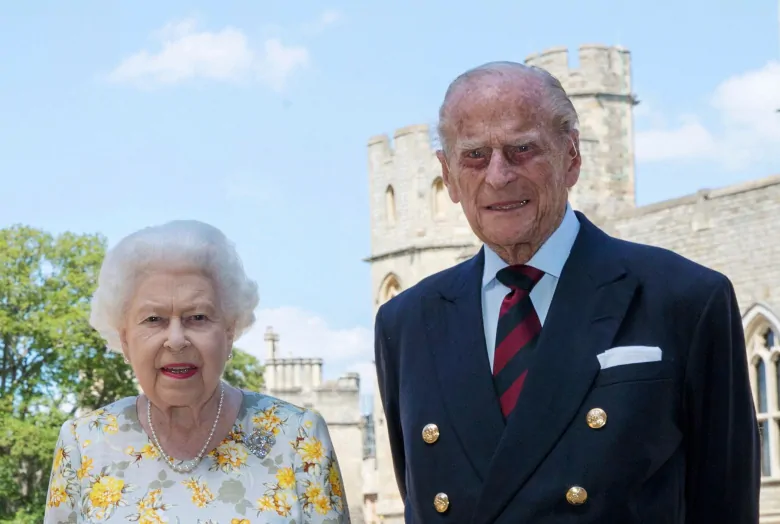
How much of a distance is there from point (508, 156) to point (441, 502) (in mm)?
951

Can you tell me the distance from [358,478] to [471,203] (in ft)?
135

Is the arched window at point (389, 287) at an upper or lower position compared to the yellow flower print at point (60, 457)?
upper

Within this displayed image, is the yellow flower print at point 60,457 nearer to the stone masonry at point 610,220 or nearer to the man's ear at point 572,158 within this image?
the man's ear at point 572,158

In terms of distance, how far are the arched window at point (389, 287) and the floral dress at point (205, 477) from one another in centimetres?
2823

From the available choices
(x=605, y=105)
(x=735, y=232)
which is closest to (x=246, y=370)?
(x=605, y=105)

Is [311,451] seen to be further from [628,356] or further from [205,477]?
[628,356]

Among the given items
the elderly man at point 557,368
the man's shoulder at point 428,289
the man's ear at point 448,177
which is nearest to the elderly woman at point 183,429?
the man's shoulder at point 428,289

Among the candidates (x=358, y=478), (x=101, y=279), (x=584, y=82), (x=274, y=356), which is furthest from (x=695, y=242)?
(x=274, y=356)

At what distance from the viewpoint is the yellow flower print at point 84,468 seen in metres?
4.59

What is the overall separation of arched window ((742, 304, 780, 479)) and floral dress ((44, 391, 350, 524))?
17054 mm

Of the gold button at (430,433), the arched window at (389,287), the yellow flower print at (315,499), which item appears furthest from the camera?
the arched window at (389,287)

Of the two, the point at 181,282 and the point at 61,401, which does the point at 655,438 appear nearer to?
the point at 181,282

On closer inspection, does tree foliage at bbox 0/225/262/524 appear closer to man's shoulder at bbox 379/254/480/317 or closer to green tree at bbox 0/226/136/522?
green tree at bbox 0/226/136/522

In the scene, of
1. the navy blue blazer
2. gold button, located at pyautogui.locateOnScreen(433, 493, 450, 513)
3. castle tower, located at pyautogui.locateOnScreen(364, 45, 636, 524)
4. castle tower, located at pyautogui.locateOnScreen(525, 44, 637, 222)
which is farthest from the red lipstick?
castle tower, located at pyautogui.locateOnScreen(525, 44, 637, 222)
